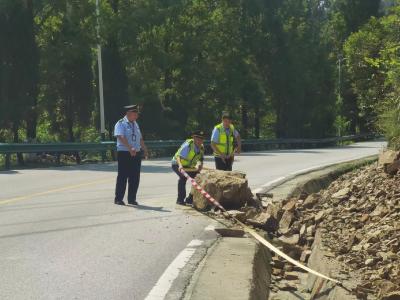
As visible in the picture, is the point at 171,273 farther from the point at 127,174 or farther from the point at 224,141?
the point at 224,141

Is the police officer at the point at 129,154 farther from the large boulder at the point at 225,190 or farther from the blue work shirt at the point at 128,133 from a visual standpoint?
the large boulder at the point at 225,190

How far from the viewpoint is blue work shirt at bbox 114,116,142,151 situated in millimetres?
10773

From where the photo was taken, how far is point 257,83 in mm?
48312

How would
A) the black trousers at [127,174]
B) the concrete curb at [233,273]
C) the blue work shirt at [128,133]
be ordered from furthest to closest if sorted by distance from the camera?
the black trousers at [127,174] → the blue work shirt at [128,133] → the concrete curb at [233,273]

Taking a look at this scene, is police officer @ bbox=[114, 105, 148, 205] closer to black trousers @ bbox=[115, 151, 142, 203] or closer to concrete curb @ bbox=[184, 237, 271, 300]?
black trousers @ bbox=[115, 151, 142, 203]

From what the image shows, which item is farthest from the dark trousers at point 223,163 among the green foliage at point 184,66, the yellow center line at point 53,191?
the green foliage at point 184,66

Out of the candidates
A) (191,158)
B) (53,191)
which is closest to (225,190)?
(191,158)

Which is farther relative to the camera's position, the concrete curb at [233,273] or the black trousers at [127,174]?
the black trousers at [127,174]

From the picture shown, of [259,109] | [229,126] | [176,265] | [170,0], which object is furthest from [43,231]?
[259,109]

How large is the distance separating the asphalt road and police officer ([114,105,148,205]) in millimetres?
345

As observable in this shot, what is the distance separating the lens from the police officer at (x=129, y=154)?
10.8 meters

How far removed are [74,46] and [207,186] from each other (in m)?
21.4

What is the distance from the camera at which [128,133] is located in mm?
10820

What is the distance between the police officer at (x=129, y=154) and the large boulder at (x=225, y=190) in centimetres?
124
